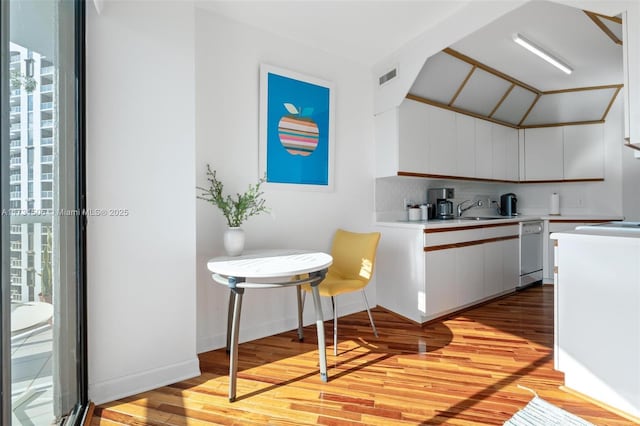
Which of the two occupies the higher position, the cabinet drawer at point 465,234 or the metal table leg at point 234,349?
the cabinet drawer at point 465,234

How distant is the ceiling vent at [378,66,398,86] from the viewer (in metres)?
3.15

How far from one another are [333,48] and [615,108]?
3865 mm

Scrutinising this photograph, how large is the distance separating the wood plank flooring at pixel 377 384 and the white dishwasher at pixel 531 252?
1.31 metres

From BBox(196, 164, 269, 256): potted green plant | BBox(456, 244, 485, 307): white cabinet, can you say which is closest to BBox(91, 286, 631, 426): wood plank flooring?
BBox(456, 244, 485, 307): white cabinet

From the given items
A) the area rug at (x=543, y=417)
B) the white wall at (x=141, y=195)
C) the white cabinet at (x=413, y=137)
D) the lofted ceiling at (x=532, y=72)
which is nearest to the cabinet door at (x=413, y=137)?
the white cabinet at (x=413, y=137)

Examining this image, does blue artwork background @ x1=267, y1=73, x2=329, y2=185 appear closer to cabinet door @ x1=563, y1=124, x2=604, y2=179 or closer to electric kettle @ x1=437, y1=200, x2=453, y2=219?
electric kettle @ x1=437, y1=200, x2=453, y2=219

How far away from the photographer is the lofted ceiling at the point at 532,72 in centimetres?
268

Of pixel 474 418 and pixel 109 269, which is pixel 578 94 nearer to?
pixel 474 418

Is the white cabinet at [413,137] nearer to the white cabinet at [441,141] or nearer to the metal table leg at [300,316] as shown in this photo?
the white cabinet at [441,141]

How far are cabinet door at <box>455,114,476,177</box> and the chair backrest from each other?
5.49ft

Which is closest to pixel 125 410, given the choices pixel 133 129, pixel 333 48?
pixel 133 129

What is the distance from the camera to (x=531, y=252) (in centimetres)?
412

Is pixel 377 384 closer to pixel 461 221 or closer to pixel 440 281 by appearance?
pixel 440 281

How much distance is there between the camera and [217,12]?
2.50 meters
